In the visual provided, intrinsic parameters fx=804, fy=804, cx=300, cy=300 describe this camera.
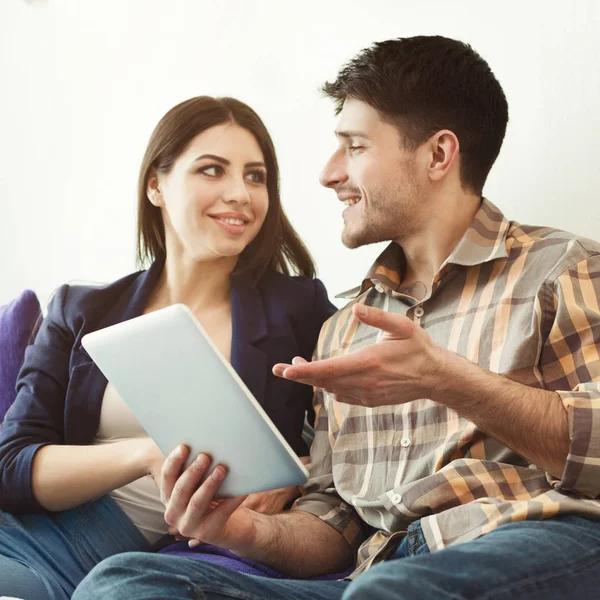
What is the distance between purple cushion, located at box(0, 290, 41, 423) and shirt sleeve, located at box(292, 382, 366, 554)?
696mm

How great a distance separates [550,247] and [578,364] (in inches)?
8.4

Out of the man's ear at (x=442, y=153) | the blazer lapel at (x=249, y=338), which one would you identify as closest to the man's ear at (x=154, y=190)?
the blazer lapel at (x=249, y=338)

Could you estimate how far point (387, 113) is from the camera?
153cm

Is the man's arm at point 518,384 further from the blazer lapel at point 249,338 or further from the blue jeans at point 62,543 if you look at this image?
the blue jeans at point 62,543

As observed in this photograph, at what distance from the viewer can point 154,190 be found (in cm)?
180

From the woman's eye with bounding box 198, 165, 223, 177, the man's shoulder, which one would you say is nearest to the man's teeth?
the woman's eye with bounding box 198, 165, 223, 177

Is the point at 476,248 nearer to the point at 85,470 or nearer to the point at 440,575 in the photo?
the point at 440,575

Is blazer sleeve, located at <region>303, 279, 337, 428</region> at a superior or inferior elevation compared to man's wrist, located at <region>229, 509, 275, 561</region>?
superior

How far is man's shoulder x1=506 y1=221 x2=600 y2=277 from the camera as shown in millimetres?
1222

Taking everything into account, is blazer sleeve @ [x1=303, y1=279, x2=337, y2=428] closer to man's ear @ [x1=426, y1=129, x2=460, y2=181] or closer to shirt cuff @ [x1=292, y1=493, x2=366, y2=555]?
shirt cuff @ [x1=292, y1=493, x2=366, y2=555]

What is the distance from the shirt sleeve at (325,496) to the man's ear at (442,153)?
1.55 ft

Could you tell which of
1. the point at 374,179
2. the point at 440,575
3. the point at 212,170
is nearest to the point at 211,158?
the point at 212,170

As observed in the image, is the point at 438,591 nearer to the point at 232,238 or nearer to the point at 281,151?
the point at 232,238

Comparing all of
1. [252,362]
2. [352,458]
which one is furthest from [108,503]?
[352,458]
